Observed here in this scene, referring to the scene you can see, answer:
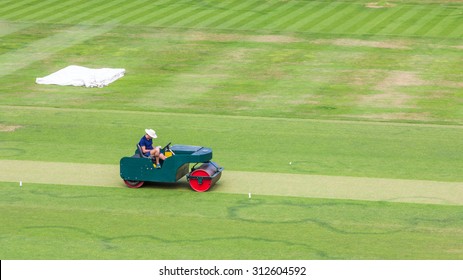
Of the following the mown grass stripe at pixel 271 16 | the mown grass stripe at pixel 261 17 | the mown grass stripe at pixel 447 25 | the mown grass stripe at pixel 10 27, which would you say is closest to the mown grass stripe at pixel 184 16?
the mown grass stripe at pixel 261 17

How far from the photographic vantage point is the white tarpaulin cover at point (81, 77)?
39844mm

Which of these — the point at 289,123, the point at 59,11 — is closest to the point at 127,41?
the point at 59,11

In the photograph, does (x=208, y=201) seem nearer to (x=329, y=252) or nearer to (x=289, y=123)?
(x=329, y=252)

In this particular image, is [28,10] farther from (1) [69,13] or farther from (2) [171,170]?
(2) [171,170]

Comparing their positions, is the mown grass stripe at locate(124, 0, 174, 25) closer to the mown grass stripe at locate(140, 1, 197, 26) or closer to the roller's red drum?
the mown grass stripe at locate(140, 1, 197, 26)

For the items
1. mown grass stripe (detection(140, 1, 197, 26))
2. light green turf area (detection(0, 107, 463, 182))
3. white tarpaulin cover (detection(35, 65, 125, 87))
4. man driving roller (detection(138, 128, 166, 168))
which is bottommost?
mown grass stripe (detection(140, 1, 197, 26))

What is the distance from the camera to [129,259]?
2108cm

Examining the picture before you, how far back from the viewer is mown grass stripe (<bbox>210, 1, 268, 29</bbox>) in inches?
1989

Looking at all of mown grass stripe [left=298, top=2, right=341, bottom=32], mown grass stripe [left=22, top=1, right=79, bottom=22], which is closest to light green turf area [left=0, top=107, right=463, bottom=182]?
mown grass stripe [left=298, top=2, right=341, bottom=32]

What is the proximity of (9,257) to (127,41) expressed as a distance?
88.9 ft

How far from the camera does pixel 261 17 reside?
52.5 meters

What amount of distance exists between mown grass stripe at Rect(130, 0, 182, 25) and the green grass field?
0.16 m

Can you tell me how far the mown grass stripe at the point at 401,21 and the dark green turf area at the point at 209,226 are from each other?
25.2 metres

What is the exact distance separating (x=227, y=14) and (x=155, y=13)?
12.3ft
